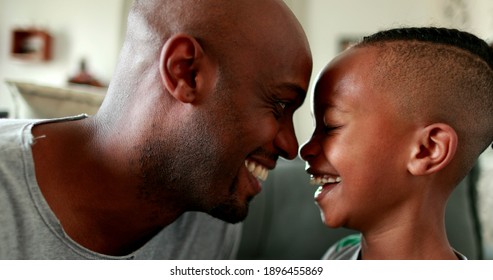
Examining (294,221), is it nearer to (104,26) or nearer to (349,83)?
(349,83)

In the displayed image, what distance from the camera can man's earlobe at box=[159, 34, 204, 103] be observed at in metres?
0.77

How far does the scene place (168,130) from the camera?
818 mm

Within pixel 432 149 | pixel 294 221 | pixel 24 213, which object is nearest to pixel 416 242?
pixel 432 149

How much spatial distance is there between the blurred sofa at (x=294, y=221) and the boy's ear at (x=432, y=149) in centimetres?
47

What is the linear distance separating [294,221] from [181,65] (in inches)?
26.0

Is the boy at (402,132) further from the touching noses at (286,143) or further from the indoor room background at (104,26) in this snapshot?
the indoor room background at (104,26)

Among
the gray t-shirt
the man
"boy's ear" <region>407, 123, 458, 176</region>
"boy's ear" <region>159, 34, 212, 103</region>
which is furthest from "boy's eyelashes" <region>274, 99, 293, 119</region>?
the gray t-shirt

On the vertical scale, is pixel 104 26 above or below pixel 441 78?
below

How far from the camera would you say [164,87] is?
816mm

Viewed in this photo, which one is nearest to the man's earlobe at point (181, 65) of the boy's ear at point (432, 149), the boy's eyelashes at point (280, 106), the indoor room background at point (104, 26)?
the boy's eyelashes at point (280, 106)

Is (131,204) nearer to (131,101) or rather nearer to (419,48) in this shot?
(131,101)

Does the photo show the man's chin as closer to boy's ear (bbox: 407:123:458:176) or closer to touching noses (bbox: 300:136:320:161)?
touching noses (bbox: 300:136:320:161)

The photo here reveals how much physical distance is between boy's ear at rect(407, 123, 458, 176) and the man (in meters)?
0.22

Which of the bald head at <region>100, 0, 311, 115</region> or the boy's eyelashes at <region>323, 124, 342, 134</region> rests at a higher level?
the bald head at <region>100, 0, 311, 115</region>
